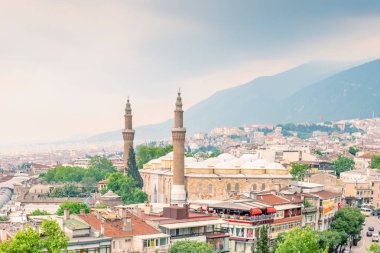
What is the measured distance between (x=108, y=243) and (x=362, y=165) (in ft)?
269

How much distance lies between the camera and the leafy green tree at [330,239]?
4511cm

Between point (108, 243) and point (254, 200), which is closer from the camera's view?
point (108, 243)

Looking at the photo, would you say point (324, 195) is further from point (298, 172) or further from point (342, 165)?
point (342, 165)

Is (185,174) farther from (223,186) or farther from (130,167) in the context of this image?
(130,167)

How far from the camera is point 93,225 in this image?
33594mm

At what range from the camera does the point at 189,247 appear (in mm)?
33750

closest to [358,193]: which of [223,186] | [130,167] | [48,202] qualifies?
[223,186]

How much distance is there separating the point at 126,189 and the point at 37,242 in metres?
43.4

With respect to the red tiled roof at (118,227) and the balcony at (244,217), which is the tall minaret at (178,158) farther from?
the red tiled roof at (118,227)

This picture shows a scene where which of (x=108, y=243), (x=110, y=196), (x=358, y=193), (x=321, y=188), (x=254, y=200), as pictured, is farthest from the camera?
(x=358, y=193)

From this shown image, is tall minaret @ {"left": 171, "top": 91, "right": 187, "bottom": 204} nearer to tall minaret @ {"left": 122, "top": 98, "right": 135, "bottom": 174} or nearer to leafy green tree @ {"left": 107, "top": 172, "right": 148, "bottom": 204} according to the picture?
leafy green tree @ {"left": 107, "top": 172, "right": 148, "bottom": 204}

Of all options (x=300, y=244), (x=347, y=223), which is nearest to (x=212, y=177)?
(x=347, y=223)

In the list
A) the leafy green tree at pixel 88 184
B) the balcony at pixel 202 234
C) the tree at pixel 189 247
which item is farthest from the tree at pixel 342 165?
the tree at pixel 189 247

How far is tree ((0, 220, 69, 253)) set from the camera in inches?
1018
